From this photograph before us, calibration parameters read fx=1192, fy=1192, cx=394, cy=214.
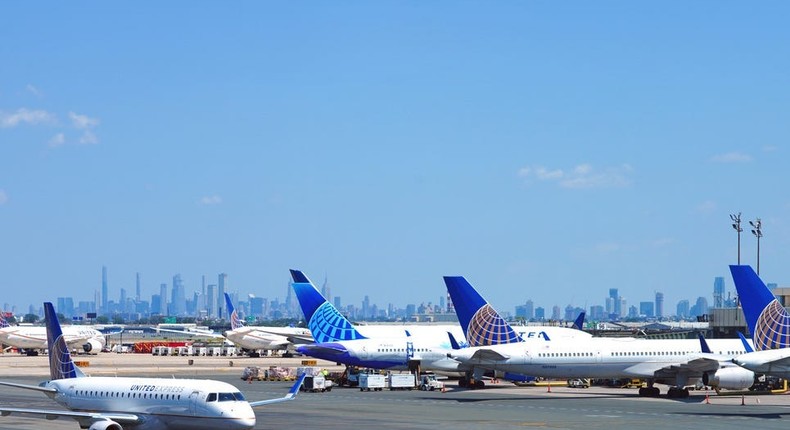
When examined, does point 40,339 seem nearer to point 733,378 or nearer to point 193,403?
point 733,378

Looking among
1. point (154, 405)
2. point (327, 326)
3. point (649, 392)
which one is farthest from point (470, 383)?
point (154, 405)

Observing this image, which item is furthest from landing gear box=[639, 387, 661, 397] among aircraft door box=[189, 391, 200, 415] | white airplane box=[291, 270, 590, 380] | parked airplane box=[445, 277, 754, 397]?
aircraft door box=[189, 391, 200, 415]

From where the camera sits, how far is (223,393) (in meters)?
44.7

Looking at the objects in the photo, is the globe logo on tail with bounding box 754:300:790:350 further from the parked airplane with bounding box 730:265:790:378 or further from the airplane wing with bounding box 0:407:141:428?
the airplane wing with bounding box 0:407:141:428

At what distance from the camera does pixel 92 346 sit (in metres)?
162

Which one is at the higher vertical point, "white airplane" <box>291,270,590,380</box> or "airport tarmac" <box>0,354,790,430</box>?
"white airplane" <box>291,270,590,380</box>

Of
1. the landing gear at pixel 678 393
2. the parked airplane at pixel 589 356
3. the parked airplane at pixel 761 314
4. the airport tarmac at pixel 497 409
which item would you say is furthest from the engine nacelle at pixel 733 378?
the parked airplane at pixel 761 314

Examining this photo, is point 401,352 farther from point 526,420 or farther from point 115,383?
point 115,383

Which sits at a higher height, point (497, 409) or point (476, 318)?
point (476, 318)

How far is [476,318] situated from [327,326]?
568 inches

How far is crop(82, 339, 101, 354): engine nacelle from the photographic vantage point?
161625 millimetres

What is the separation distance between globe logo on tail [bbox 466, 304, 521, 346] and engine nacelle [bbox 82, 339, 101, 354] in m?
94.8

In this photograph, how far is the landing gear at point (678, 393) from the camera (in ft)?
252

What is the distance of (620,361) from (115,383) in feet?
129
